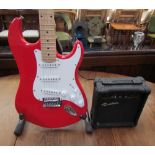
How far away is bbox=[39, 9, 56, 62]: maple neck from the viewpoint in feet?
2.07

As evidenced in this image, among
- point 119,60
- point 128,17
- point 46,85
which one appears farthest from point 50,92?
point 128,17

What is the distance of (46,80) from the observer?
736mm

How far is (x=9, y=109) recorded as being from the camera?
Answer: 0.89 m

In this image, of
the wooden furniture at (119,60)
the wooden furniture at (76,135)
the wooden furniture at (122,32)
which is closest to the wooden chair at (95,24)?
the wooden furniture at (122,32)

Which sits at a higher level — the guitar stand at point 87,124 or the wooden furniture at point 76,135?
the guitar stand at point 87,124

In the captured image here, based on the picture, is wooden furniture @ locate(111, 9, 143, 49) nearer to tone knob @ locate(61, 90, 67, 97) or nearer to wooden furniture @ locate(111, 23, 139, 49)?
wooden furniture @ locate(111, 23, 139, 49)

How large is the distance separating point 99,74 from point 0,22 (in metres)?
1.62

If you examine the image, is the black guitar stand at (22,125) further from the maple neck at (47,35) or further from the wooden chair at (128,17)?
the wooden chair at (128,17)

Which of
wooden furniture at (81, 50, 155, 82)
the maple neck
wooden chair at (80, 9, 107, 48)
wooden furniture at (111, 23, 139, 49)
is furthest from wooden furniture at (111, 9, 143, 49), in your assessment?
the maple neck

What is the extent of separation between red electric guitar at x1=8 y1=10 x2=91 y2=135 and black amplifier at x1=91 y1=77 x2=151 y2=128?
0.08m

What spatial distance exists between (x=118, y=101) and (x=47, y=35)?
40 cm

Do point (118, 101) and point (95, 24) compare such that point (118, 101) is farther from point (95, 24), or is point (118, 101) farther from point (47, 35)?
point (95, 24)

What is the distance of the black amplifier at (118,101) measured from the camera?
0.69 metres
